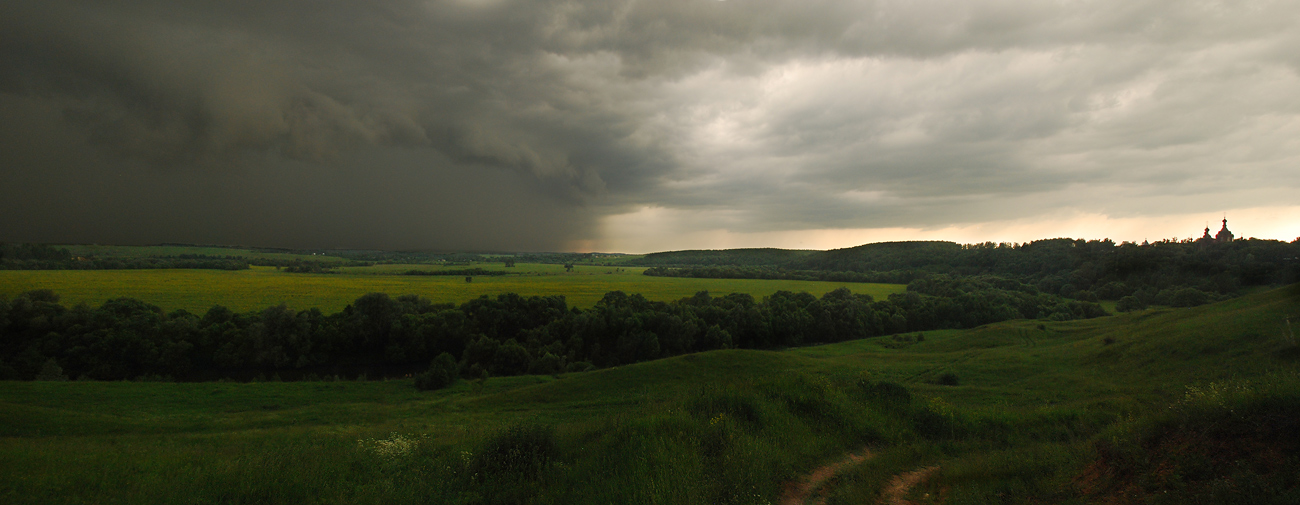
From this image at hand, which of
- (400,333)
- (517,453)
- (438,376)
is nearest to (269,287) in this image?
(400,333)

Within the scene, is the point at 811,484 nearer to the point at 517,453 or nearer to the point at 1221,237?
the point at 517,453

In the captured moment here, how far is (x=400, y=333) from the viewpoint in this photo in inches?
2135

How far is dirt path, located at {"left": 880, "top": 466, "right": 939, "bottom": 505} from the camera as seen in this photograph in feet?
28.8

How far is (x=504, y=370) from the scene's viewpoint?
5056 cm

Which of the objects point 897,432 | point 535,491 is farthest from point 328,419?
point 897,432

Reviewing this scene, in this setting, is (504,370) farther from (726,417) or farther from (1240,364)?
(1240,364)

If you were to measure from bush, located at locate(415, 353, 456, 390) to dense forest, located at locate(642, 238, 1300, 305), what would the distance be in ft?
187

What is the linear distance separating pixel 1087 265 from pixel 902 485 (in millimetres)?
113662

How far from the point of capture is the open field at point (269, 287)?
48500 mm

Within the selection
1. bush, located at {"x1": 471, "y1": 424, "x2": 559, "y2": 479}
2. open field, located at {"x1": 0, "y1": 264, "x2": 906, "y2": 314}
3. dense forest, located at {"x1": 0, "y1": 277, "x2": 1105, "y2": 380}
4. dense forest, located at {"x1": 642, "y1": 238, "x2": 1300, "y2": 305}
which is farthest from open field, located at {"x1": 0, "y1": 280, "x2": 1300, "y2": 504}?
open field, located at {"x1": 0, "y1": 264, "x2": 906, "y2": 314}

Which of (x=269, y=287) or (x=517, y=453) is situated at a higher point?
(x=517, y=453)

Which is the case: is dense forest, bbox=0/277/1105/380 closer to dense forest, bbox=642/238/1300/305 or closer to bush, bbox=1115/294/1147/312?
bush, bbox=1115/294/1147/312

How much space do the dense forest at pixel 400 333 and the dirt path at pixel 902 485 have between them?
139ft

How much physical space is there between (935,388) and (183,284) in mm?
83057
